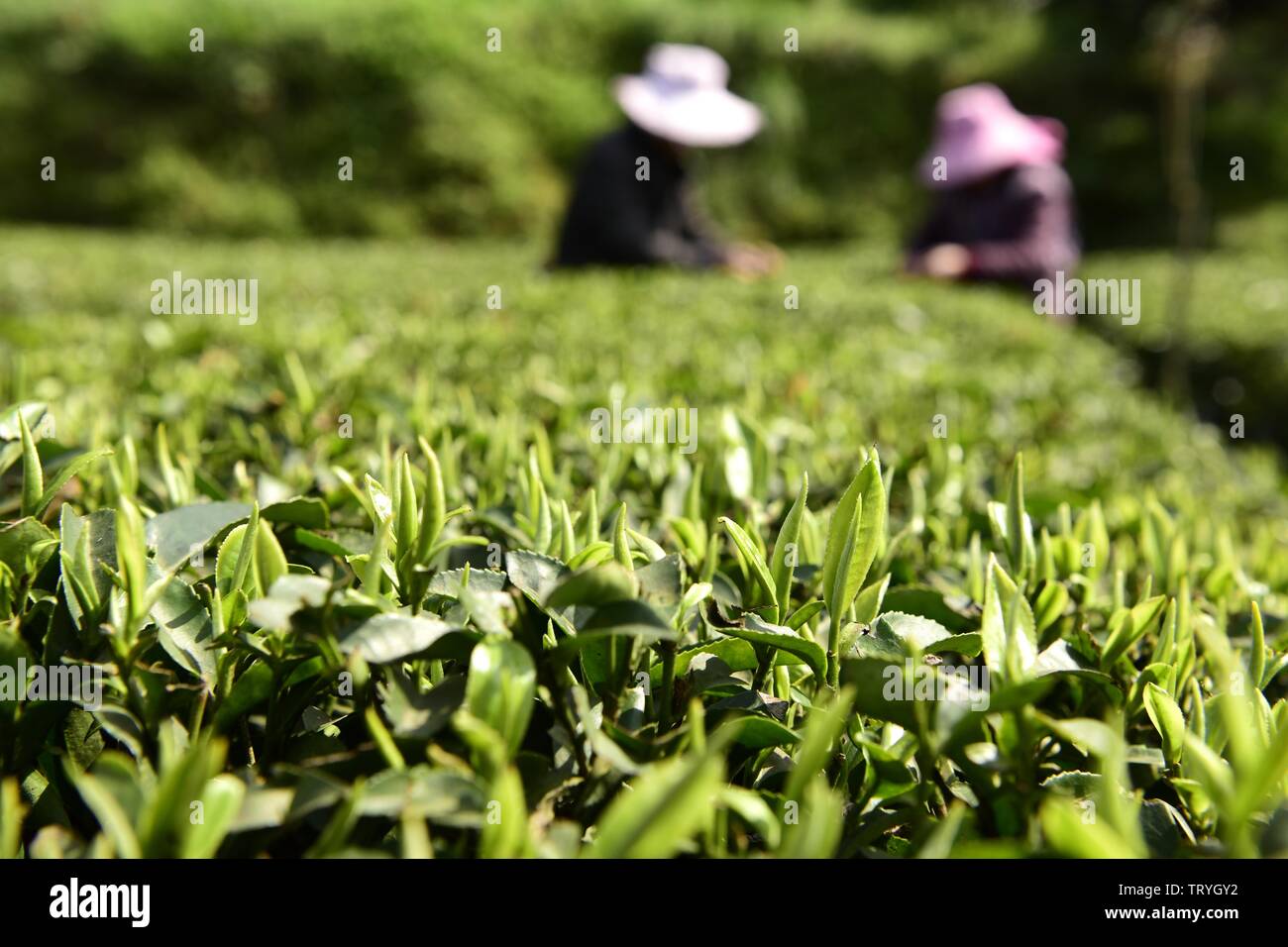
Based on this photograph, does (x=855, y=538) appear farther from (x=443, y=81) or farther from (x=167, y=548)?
(x=443, y=81)

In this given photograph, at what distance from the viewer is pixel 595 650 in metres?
0.87

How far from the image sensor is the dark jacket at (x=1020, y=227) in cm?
739

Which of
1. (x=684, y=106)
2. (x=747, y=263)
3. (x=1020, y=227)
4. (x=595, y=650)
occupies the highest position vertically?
(x=684, y=106)

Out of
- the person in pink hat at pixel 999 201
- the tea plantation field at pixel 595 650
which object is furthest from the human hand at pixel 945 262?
the tea plantation field at pixel 595 650

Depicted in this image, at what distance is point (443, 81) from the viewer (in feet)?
54.0

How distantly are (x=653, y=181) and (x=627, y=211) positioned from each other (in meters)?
0.68

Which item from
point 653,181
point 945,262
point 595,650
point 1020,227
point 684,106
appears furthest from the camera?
point 945,262

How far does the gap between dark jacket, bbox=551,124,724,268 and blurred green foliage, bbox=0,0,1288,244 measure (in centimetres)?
944

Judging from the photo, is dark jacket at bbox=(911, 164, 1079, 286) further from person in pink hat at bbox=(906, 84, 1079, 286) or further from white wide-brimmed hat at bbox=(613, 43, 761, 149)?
white wide-brimmed hat at bbox=(613, 43, 761, 149)

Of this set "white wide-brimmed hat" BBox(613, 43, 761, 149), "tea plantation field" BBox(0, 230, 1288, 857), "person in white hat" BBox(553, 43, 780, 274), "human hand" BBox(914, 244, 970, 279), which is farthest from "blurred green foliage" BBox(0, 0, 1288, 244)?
"tea plantation field" BBox(0, 230, 1288, 857)

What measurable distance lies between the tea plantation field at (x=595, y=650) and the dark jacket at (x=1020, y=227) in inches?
233

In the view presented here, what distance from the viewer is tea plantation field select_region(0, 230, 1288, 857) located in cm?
68

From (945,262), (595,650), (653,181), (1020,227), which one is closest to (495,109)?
(653,181)

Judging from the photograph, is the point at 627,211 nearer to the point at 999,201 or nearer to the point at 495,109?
the point at 999,201
